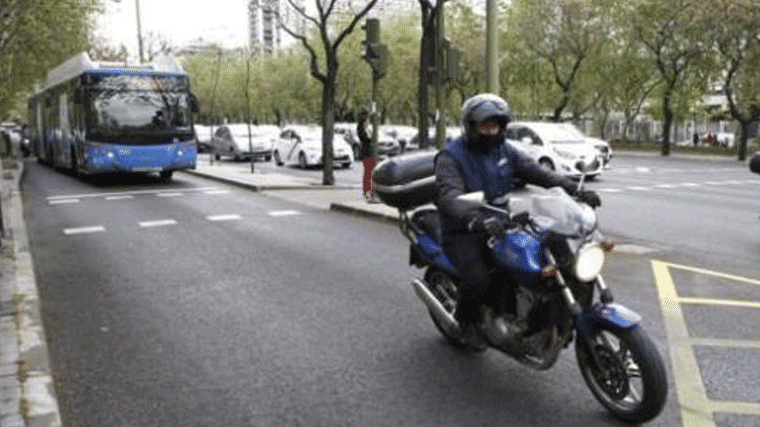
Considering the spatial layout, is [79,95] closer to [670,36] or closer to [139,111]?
[139,111]

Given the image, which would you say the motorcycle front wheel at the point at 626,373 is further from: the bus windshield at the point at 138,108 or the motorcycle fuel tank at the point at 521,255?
the bus windshield at the point at 138,108

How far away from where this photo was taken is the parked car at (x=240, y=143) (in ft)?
121

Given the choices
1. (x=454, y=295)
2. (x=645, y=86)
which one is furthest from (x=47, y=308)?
(x=645, y=86)

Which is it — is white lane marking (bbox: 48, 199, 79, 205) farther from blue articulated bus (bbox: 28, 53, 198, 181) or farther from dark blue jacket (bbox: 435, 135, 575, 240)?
dark blue jacket (bbox: 435, 135, 575, 240)

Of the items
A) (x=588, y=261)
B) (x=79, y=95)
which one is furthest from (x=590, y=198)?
(x=79, y=95)

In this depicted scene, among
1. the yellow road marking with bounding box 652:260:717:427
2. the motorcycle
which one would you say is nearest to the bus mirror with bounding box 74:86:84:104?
the yellow road marking with bounding box 652:260:717:427

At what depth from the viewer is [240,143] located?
121 feet

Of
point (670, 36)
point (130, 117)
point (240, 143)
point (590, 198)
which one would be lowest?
point (240, 143)

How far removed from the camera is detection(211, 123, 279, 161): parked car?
121 ft

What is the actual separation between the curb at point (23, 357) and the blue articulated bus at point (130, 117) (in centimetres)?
1129

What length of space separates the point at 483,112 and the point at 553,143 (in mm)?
18589

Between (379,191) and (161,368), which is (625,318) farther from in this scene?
(161,368)

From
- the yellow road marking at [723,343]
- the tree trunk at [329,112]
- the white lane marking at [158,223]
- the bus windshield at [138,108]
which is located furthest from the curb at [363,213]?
the bus windshield at [138,108]

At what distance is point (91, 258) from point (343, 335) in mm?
5112
